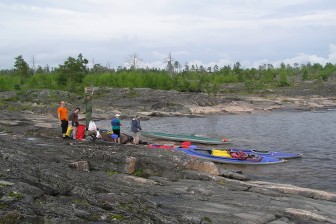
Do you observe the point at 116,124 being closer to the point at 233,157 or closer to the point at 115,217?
the point at 233,157

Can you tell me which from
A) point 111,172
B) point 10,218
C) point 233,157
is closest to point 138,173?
point 111,172

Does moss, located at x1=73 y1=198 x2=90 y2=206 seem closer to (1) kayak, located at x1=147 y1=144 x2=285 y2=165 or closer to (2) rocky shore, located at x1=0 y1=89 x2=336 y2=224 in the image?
(2) rocky shore, located at x1=0 y1=89 x2=336 y2=224

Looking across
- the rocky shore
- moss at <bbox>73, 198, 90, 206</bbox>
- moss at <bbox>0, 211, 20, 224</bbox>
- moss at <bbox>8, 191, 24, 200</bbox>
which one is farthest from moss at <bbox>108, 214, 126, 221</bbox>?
moss at <bbox>8, 191, 24, 200</bbox>

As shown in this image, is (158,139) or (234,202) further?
(158,139)

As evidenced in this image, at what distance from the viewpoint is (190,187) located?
14.8 metres

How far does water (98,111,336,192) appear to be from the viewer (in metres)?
23.5

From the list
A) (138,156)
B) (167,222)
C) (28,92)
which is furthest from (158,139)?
(28,92)

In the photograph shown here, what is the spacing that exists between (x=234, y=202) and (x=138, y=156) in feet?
19.6

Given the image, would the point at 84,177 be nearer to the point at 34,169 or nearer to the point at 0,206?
the point at 34,169

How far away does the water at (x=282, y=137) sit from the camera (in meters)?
23.5

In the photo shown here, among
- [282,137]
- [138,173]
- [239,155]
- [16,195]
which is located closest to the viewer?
[16,195]

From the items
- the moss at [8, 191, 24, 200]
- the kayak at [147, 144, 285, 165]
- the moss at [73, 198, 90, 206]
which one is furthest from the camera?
the kayak at [147, 144, 285, 165]

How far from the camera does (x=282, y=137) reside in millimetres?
40125

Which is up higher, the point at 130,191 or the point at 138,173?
the point at 130,191
